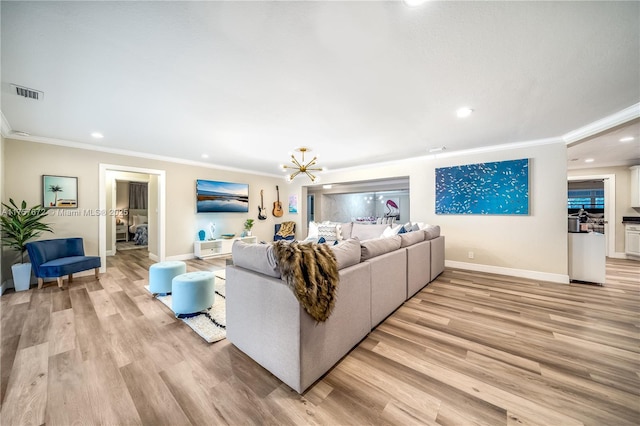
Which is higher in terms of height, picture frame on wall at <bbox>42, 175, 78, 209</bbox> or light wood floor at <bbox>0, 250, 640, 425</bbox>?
picture frame on wall at <bbox>42, 175, 78, 209</bbox>

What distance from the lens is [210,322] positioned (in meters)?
2.35

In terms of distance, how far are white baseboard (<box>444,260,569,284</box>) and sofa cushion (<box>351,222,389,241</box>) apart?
61.9 inches

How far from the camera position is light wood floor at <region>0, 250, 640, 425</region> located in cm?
→ 130

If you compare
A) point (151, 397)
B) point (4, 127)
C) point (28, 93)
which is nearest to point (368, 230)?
point (151, 397)

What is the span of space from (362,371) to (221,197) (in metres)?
5.47

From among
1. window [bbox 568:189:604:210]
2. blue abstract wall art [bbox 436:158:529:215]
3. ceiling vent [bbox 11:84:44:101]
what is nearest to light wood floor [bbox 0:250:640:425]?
blue abstract wall art [bbox 436:158:529:215]

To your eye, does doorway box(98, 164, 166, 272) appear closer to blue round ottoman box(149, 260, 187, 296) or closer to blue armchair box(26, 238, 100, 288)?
blue armchair box(26, 238, 100, 288)

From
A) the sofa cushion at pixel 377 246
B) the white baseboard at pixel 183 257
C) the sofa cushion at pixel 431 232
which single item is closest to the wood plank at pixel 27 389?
the sofa cushion at pixel 377 246

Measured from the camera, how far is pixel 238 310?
6.10 feet

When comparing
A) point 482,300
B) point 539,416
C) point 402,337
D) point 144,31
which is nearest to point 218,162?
point 144,31

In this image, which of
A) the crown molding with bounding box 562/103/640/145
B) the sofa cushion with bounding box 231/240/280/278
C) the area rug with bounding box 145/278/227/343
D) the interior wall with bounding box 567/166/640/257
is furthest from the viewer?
the interior wall with bounding box 567/166/640/257

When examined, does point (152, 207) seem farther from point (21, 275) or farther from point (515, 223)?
point (515, 223)

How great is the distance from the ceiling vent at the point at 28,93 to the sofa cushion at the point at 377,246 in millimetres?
3634

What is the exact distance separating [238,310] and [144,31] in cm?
212
